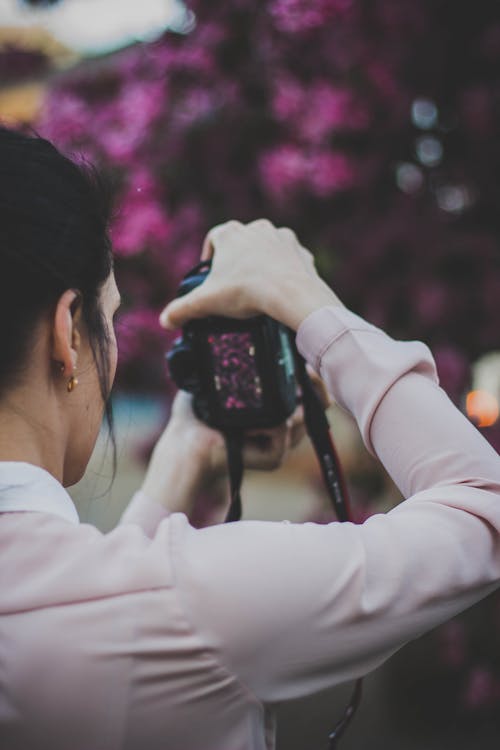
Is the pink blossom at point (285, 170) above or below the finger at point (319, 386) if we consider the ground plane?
above

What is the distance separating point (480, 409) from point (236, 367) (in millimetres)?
1031

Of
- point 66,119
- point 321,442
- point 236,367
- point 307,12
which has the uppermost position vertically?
point 307,12

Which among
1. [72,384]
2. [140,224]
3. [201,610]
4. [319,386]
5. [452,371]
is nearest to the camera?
[201,610]

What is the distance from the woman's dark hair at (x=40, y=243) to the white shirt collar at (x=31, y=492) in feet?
0.27

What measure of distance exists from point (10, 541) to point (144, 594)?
13 centimetres

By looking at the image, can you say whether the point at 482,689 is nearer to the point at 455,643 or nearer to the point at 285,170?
the point at 455,643

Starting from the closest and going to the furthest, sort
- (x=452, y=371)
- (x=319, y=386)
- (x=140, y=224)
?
(x=319, y=386)
(x=452, y=371)
(x=140, y=224)

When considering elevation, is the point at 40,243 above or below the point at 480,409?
above

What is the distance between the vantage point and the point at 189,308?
932mm

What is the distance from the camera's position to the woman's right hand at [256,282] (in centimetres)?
85

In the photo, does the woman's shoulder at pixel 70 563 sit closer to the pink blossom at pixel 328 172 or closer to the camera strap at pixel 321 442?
the camera strap at pixel 321 442

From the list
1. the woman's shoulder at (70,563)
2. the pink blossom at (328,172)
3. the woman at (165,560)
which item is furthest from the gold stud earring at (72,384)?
the pink blossom at (328,172)

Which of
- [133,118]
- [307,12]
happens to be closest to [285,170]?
[307,12]

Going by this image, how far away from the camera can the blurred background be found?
1917 millimetres
